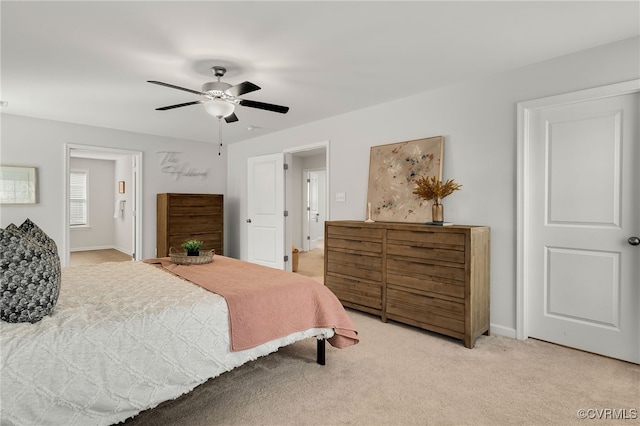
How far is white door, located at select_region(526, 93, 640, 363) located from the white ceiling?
56cm

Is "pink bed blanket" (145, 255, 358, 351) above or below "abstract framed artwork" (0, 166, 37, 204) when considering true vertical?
below

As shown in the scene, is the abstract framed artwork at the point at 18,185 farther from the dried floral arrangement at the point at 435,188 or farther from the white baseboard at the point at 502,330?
the white baseboard at the point at 502,330

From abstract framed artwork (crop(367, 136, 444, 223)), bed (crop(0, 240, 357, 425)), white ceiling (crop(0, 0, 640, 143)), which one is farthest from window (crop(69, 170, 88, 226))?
abstract framed artwork (crop(367, 136, 444, 223))

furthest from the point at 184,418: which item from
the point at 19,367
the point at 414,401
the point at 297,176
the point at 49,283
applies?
the point at 297,176

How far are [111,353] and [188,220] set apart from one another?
14.2 feet

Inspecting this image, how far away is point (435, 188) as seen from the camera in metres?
3.23

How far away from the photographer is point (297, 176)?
7949 millimetres

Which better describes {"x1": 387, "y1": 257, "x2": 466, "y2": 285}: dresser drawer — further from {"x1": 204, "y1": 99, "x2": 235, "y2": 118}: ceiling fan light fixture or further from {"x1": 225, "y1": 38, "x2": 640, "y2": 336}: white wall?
{"x1": 204, "y1": 99, "x2": 235, "y2": 118}: ceiling fan light fixture

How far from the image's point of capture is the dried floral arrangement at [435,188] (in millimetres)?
3214

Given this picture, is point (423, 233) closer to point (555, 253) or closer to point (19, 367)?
point (555, 253)

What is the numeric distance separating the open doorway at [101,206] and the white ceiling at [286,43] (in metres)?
4.37

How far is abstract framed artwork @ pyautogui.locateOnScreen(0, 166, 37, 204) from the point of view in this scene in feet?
14.2

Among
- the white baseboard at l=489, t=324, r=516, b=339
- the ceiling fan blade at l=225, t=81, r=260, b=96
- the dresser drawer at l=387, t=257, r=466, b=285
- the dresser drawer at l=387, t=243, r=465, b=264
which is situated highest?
the ceiling fan blade at l=225, t=81, r=260, b=96

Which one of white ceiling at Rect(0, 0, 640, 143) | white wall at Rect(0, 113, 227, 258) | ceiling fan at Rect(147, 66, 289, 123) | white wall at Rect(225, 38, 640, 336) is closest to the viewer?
white ceiling at Rect(0, 0, 640, 143)
